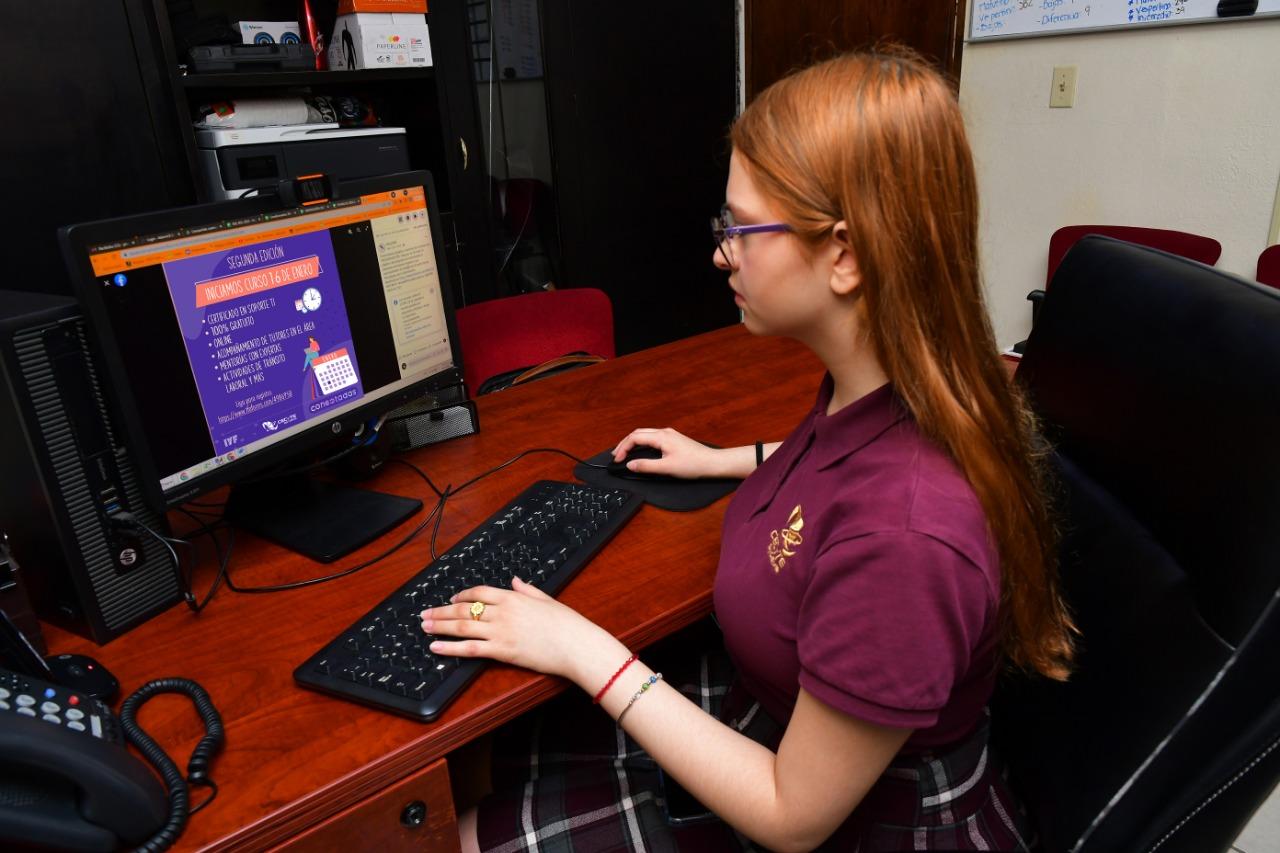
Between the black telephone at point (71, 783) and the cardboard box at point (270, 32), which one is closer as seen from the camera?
the black telephone at point (71, 783)

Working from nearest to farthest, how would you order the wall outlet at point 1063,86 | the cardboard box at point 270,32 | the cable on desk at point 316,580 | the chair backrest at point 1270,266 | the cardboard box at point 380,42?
the cable on desk at point 316,580 < the chair backrest at point 1270,266 < the cardboard box at point 270,32 < the cardboard box at point 380,42 < the wall outlet at point 1063,86

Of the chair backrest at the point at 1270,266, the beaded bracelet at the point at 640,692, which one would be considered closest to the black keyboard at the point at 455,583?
the beaded bracelet at the point at 640,692

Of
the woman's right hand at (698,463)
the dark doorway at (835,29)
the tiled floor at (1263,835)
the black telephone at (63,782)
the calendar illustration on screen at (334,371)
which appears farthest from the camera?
the dark doorway at (835,29)

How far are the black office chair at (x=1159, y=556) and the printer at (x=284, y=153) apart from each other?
203 centimetres

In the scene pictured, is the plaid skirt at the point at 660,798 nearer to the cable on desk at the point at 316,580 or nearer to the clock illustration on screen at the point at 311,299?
the cable on desk at the point at 316,580

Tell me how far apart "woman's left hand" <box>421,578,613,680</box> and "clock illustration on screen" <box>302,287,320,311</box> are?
1.49ft

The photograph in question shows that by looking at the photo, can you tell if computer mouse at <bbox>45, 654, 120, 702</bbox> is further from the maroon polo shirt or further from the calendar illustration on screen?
→ the maroon polo shirt

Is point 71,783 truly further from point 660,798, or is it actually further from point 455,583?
point 660,798

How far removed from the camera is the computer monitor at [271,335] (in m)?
0.90

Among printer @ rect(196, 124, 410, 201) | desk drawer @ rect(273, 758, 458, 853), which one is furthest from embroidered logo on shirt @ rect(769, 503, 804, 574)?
printer @ rect(196, 124, 410, 201)

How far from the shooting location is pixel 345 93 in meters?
2.80

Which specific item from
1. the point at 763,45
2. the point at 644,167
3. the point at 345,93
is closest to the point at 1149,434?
the point at 345,93

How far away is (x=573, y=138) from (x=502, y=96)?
31 cm

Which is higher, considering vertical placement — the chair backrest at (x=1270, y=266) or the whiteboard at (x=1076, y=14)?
the whiteboard at (x=1076, y=14)
